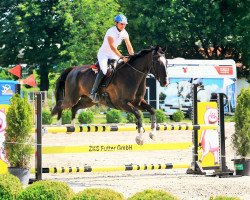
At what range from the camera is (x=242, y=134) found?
1326 cm

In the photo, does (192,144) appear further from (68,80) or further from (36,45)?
(36,45)

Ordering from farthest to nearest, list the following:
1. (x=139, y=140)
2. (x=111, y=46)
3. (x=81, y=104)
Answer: (x=81, y=104) → (x=111, y=46) → (x=139, y=140)

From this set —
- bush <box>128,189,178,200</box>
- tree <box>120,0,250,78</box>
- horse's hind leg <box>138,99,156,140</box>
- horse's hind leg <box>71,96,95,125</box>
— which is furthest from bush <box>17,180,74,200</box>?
tree <box>120,0,250,78</box>

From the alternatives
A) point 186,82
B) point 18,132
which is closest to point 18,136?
point 18,132

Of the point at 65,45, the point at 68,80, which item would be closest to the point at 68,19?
the point at 65,45

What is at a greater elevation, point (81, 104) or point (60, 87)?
point (60, 87)

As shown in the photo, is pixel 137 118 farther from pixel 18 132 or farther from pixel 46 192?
pixel 46 192

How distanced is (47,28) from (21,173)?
4320cm

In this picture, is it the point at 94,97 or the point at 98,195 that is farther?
the point at 94,97

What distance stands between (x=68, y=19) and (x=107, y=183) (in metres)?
39.4

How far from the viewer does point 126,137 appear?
2294 cm

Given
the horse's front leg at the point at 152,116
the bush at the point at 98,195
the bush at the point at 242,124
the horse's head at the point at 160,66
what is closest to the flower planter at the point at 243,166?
the bush at the point at 242,124

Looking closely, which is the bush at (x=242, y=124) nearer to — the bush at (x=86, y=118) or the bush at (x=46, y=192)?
the bush at (x=46, y=192)

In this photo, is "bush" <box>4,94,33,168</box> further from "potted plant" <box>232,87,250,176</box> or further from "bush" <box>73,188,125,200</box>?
"bush" <box>73,188,125,200</box>
